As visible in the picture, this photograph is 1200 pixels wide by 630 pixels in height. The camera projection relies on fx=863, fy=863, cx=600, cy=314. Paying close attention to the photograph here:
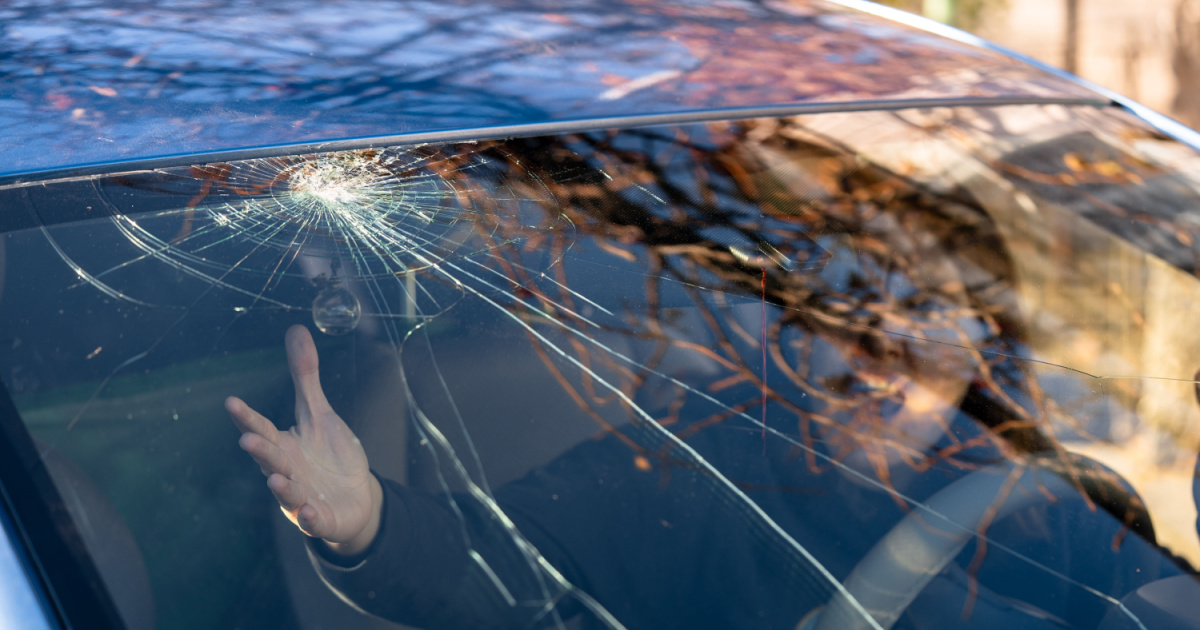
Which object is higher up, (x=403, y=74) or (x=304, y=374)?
(x=403, y=74)

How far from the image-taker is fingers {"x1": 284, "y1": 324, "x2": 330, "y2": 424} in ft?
3.06

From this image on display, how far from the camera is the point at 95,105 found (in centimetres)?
111

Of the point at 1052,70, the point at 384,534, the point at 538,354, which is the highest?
the point at 1052,70

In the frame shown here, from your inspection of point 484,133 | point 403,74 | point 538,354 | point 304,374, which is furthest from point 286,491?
point 403,74

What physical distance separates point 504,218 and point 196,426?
44 cm

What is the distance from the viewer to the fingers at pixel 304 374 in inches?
36.7

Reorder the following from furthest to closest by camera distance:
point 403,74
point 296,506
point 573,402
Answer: point 403,74 → point 573,402 → point 296,506

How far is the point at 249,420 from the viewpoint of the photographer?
3.00ft

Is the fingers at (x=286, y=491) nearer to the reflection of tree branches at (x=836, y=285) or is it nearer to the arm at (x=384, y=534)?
the arm at (x=384, y=534)

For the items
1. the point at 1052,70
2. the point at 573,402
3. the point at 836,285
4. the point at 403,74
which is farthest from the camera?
the point at 1052,70

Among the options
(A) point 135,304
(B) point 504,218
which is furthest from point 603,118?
(A) point 135,304

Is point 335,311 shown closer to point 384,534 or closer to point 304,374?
point 304,374

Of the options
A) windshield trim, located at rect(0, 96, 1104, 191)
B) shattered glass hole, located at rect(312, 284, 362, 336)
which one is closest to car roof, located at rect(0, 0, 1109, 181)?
windshield trim, located at rect(0, 96, 1104, 191)

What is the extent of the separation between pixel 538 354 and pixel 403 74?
531mm
